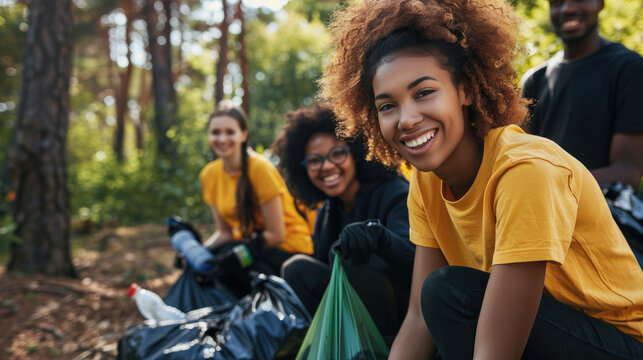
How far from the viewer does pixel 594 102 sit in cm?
227

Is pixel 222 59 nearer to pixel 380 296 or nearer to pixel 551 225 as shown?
pixel 380 296

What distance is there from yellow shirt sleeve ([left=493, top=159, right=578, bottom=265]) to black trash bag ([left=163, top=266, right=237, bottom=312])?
2.15 metres

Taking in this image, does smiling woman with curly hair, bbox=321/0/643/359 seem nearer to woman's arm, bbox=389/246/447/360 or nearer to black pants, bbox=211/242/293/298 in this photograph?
woman's arm, bbox=389/246/447/360

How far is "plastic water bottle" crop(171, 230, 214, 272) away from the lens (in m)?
3.07

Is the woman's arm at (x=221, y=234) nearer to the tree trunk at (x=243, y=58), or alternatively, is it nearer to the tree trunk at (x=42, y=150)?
the tree trunk at (x=42, y=150)

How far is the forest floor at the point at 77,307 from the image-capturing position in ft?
10.2

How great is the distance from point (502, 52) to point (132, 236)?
21.6 ft

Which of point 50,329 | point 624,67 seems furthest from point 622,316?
point 50,329

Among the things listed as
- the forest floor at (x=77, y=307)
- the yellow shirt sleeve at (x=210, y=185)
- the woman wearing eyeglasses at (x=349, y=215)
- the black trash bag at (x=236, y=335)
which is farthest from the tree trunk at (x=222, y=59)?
the black trash bag at (x=236, y=335)

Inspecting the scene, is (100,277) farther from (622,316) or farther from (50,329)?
(622,316)

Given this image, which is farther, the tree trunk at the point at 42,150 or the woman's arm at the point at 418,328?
the tree trunk at the point at 42,150

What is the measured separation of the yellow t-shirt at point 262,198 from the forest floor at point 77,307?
100 centimetres

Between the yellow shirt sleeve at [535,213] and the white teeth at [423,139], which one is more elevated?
the white teeth at [423,139]

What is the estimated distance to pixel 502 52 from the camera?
1.49m
